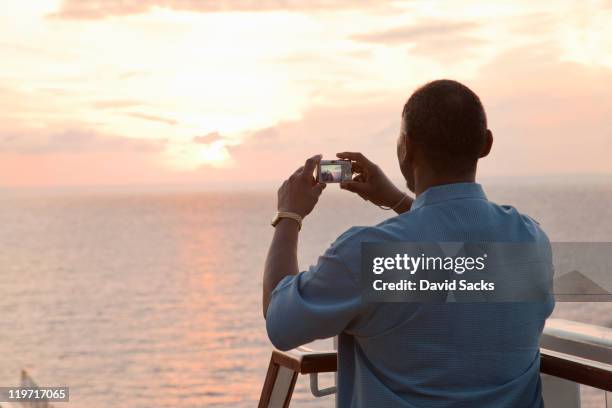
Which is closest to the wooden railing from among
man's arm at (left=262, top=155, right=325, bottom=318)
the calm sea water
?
the calm sea water

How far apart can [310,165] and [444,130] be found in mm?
294

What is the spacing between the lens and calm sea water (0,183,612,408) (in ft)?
88.6

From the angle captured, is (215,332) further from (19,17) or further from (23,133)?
(23,133)

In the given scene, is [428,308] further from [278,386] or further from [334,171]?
[278,386]

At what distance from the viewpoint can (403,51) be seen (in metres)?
64.4

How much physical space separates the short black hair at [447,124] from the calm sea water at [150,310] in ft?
3.13

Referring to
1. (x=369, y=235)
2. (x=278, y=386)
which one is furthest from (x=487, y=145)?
(x=278, y=386)

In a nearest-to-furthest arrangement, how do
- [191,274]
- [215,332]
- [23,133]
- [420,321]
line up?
[420,321] → [215,332] → [191,274] → [23,133]

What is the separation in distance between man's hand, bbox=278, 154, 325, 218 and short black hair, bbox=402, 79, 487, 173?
227 mm

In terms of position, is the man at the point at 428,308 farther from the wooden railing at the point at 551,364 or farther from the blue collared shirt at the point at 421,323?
the wooden railing at the point at 551,364

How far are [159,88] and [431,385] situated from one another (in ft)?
206

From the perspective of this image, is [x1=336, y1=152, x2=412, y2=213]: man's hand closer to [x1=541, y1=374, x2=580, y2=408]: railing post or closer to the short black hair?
the short black hair

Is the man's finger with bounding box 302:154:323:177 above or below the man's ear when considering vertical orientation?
below

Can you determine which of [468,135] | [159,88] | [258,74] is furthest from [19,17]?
[468,135]
